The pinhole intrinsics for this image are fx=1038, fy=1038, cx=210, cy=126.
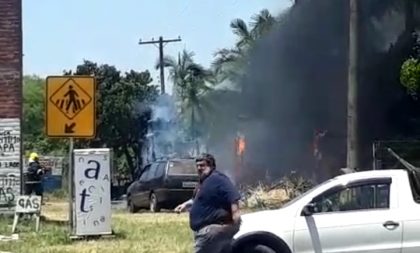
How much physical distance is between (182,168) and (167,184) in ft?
2.20

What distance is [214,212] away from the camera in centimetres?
1169

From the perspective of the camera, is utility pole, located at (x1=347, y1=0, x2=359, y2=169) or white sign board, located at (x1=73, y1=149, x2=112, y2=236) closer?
white sign board, located at (x1=73, y1=149, x2=112, y2=236)

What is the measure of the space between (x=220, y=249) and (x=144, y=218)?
495 inches

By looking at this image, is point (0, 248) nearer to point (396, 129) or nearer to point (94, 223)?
point (94, 223)

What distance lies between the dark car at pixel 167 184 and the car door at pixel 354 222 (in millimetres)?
14258

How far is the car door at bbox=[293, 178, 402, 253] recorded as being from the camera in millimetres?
12578

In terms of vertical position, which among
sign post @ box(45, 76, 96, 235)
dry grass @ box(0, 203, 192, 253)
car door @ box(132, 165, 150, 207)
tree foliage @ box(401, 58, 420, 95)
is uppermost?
tree foliage @ box(401, 58, 420, 95)

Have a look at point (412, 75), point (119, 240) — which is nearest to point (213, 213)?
point (119, 240)

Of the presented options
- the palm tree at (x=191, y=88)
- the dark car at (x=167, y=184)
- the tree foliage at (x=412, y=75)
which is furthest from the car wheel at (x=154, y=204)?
the palm tree at (x=191, y=88)

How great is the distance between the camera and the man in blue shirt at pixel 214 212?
11641 millimetres

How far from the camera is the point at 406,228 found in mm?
12516

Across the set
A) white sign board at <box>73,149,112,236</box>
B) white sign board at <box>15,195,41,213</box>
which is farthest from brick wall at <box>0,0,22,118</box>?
white sign board at <box>73,149,112,236</box>

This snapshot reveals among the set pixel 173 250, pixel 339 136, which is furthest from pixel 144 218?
pixel 339 136

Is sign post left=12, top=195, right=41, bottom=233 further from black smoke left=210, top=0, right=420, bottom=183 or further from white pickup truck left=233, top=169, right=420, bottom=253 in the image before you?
black smoke left=210, top=0, right=420, bottom=183
